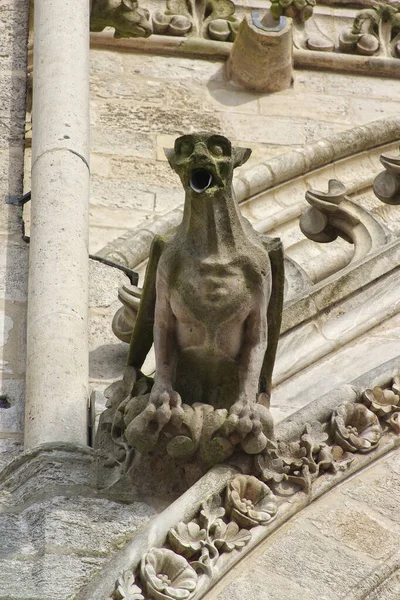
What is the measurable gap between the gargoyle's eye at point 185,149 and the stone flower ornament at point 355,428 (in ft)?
3.48

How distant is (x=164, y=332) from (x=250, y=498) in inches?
21.2

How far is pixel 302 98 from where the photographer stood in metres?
10.3

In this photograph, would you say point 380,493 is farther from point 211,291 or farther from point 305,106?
point 305,106

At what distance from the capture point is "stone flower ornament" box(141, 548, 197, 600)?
554cm

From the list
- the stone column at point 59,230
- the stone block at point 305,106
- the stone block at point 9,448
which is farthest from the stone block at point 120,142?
the stone block at point 9,448

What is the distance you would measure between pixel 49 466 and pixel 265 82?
14.2 ft

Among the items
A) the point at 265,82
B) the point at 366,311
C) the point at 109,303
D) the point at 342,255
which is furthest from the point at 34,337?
the point at 265,82

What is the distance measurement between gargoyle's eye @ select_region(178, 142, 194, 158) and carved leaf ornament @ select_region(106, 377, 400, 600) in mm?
884

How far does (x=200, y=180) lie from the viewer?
586cm

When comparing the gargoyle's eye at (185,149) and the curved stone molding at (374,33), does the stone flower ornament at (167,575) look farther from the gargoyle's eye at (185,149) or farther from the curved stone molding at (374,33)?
the curved stone molding at (374,33)

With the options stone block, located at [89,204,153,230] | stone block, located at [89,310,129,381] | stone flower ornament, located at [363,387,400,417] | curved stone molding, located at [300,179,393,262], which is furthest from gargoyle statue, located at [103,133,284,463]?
stone block, located at [89,204,153,230]

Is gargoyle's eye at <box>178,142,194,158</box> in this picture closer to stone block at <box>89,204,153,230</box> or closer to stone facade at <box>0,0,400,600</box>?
stone facade at <box>0,0,400,600</box>

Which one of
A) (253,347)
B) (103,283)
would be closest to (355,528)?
(253,347)

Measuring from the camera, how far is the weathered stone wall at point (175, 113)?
945 cm
